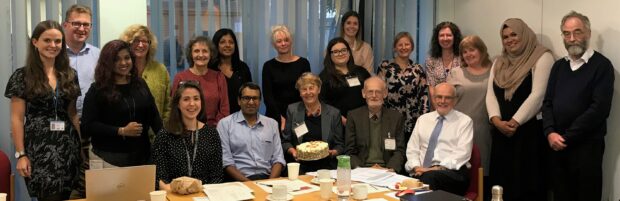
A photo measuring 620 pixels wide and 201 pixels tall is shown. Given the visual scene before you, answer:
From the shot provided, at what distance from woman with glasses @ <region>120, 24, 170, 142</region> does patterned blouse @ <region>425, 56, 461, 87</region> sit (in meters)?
2.10

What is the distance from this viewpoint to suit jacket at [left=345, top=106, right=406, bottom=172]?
12.1 ft

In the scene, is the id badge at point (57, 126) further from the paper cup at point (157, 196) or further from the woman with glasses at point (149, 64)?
the paper cup at point (157, 196)

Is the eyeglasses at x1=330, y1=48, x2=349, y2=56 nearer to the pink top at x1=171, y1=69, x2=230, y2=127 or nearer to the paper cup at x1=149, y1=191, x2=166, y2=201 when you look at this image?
the pink top at x1=171, y1=69, x2=230, y2=127

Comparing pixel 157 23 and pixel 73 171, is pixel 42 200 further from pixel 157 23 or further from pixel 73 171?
pixel 157 23

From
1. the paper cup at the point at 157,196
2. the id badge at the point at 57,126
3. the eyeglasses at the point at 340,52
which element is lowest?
the paper cup at the point at 157,196

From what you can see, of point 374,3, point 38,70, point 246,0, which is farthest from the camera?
point 374,3

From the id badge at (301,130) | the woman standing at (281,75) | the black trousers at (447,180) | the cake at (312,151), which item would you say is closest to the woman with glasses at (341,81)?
the woman standing at (281,75)

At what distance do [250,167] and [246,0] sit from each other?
5.39ft

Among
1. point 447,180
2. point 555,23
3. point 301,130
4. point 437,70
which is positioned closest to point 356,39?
point 437,70

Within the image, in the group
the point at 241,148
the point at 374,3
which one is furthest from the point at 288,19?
the point at 241,148

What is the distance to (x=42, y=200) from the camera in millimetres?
2982

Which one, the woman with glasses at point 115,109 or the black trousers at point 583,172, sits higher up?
the woman with glasses at point 115,109

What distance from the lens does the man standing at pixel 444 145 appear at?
11.0 feet

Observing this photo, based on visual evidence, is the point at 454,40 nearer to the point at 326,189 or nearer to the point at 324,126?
the point at 324,126
